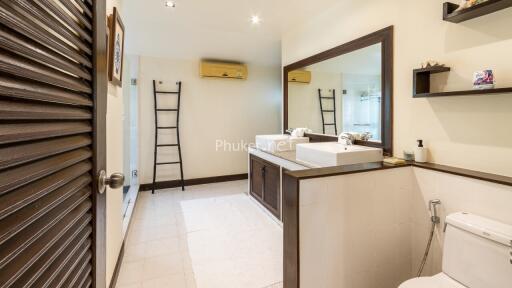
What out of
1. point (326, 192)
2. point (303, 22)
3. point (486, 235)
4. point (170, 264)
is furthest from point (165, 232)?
point (303, 22)

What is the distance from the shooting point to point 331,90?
298cm

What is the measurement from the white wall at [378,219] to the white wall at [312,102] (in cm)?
128

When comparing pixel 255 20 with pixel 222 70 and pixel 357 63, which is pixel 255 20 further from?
pixel 222 70

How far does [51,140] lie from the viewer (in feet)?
1.79

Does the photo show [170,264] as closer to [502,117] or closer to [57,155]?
[57,155]

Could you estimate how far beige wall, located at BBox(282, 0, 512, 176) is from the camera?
4.66 ft

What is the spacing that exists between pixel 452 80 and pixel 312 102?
68.1 inches

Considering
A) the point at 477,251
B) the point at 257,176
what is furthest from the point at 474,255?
the point at 257,176

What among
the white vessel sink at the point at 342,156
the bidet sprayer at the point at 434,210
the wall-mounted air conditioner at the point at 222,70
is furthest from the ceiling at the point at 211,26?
the bidet sprayer at the point at 434,210

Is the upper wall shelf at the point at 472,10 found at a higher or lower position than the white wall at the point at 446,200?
higher

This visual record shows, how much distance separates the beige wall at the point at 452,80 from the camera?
1.42m

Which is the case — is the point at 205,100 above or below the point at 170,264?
above

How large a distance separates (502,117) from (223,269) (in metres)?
2.08

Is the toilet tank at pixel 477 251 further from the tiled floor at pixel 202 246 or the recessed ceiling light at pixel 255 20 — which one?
the recessed ceiling light at pixel 255 20
